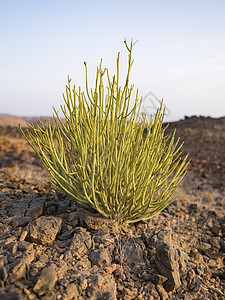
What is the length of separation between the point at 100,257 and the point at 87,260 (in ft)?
0.36

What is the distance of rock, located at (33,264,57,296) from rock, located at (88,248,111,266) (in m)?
0.40

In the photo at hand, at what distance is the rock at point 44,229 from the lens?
7.80 feet

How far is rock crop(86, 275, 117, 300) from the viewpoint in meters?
1.97

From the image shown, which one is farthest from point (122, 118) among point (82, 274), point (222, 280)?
point (222, 280)

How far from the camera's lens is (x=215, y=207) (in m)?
5.28

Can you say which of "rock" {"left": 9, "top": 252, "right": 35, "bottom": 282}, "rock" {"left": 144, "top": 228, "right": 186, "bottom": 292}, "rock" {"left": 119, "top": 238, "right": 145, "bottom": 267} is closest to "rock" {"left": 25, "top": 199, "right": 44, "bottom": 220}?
"rock" {"left": 9, "top": 252, "right": 35, "bottom": 282}

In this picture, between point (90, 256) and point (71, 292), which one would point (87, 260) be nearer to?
point (90, 256)

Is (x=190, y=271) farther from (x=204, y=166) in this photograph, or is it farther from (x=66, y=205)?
(x=204, y=166)

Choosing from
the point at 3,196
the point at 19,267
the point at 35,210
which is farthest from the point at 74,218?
the point at 3,196

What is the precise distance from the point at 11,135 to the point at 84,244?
10.8m

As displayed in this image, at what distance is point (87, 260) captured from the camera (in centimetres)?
228

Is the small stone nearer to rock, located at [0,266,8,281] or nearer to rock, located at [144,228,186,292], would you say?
rock, located at [0,266,8,281]

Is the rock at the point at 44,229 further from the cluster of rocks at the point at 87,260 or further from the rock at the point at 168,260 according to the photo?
the rock at the point at 168,260

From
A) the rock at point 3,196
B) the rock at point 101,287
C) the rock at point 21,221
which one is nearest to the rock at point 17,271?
the rock at point 101,287
